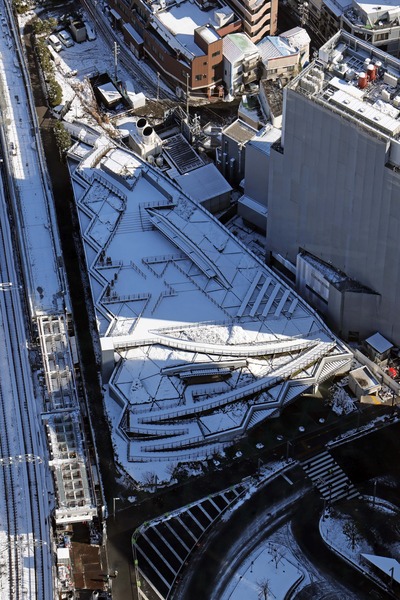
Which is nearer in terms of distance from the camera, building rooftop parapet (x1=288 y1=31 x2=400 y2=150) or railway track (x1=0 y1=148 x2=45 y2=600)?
railway track (x1=0 y1=148 x2=45 y2=600)

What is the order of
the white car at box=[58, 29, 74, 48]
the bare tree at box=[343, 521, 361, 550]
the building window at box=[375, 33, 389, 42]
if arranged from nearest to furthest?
the bare tree at box=[343, 521, 361, 550] → the building window at box=[375, 33, 389, 42] → the white car at box=[58, 29, 74, 48]

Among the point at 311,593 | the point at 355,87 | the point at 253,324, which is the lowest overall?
the point at 311,593

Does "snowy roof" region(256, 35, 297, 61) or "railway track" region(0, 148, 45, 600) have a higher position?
"snowy roof" region(256, 35, 297, 61)

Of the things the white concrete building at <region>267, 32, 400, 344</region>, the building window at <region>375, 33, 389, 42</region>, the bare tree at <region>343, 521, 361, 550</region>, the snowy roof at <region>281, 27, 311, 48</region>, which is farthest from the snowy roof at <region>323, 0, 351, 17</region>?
the bare tree at <region>343, 521, 361, 550</region>

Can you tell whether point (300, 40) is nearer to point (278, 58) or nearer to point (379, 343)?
point (278, 58)

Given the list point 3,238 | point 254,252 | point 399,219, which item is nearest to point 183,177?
point 254,252

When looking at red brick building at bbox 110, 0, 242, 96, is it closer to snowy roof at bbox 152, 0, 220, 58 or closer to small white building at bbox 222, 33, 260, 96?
snowy roof at bbox 152, 0, 220, 58

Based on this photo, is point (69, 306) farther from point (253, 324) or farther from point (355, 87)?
point (355, 87)
